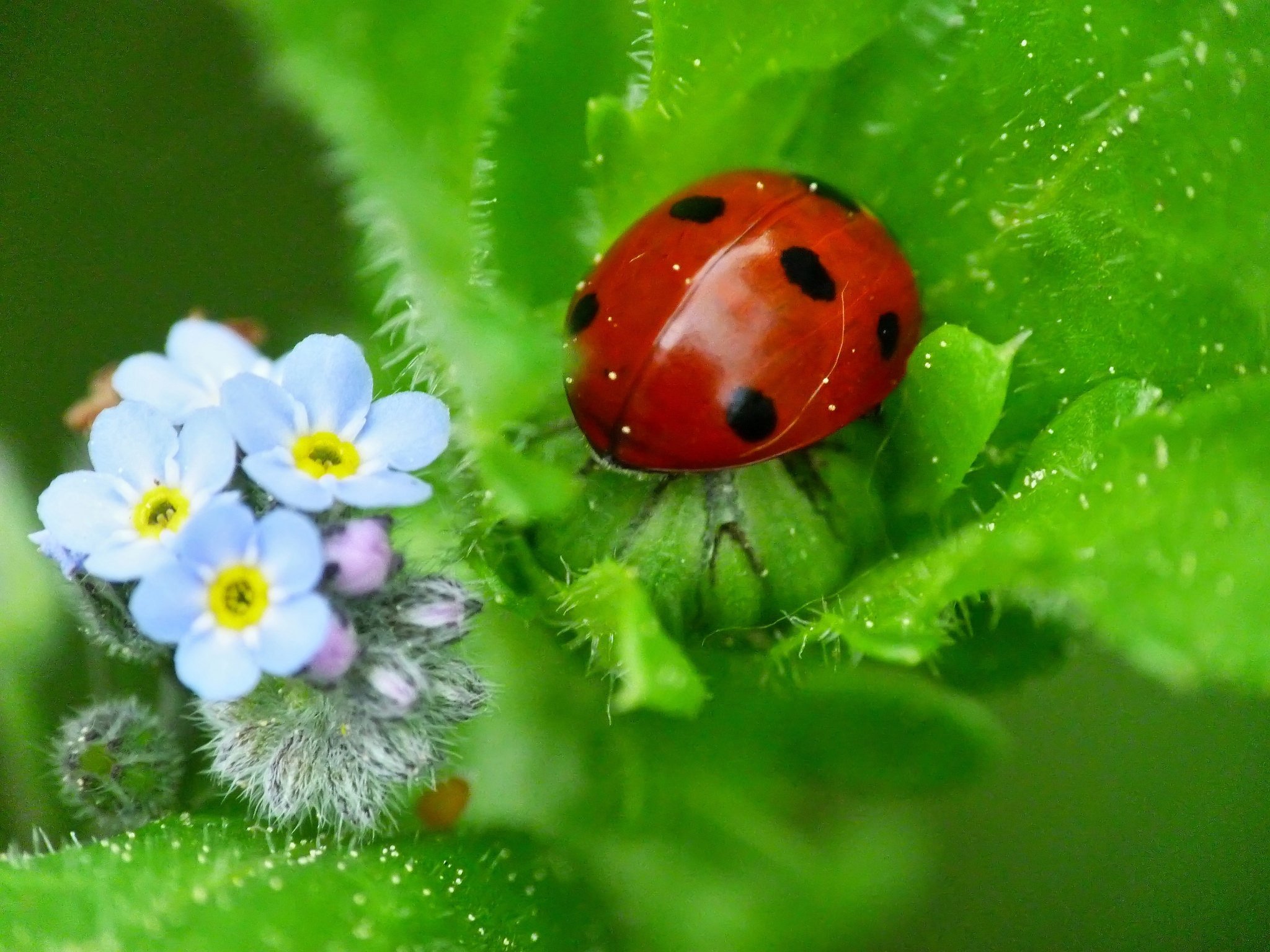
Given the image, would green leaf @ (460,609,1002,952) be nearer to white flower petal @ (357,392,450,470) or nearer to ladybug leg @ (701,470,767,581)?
ladybug leg @ (701,470,767,581)

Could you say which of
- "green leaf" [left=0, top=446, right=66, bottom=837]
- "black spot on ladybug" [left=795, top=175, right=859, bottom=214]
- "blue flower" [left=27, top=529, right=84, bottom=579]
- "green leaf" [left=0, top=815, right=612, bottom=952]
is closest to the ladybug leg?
A: "black spot on ladybug" [left=795, top=175, right=859, bottom=214]

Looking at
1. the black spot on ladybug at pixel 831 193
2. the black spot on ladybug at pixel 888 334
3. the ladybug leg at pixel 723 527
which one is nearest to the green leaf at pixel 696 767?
the ladybug leg at pixel 723 527

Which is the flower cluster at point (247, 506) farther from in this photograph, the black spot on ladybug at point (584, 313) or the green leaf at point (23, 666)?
the green leaf at point (23, 666)

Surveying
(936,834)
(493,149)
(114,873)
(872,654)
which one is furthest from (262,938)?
(936,834)

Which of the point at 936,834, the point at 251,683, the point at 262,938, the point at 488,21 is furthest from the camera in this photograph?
the point at 936,834

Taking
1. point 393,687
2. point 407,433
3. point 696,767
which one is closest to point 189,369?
point 407,433

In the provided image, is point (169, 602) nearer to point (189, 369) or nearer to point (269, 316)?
point (189, 369)

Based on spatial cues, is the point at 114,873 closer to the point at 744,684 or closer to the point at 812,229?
the point at 744,684
